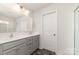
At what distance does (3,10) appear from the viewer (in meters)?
1.76

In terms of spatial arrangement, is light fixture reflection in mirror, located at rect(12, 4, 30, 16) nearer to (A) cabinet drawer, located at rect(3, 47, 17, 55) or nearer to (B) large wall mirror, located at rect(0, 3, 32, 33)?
(B) large wall mirror, located at rect(0, 3, 32, 33)

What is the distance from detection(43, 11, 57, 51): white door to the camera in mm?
2446

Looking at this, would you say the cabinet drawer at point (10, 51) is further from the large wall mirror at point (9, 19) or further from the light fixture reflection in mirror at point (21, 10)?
the light fixture reflection in mirror at point (21, 10)

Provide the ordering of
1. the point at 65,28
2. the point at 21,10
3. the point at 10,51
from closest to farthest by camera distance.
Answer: the point at 10,51
the point at 65,28
the point at 21,10

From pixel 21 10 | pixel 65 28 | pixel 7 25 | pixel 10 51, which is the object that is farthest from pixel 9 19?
pixel 65 28

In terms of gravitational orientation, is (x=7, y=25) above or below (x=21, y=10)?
below

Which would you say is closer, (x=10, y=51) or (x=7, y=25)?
(x=10, y=51)

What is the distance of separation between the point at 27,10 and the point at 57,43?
1904 millimetres

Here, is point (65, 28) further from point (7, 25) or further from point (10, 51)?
point (7, 25)

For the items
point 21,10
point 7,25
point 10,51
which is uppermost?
point 21,10

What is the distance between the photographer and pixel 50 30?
2619 millimetres

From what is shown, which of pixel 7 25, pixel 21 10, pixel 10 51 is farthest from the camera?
pixel 21 10

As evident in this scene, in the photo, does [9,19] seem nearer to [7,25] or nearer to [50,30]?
[7,25]

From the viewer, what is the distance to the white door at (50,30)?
245 cm
